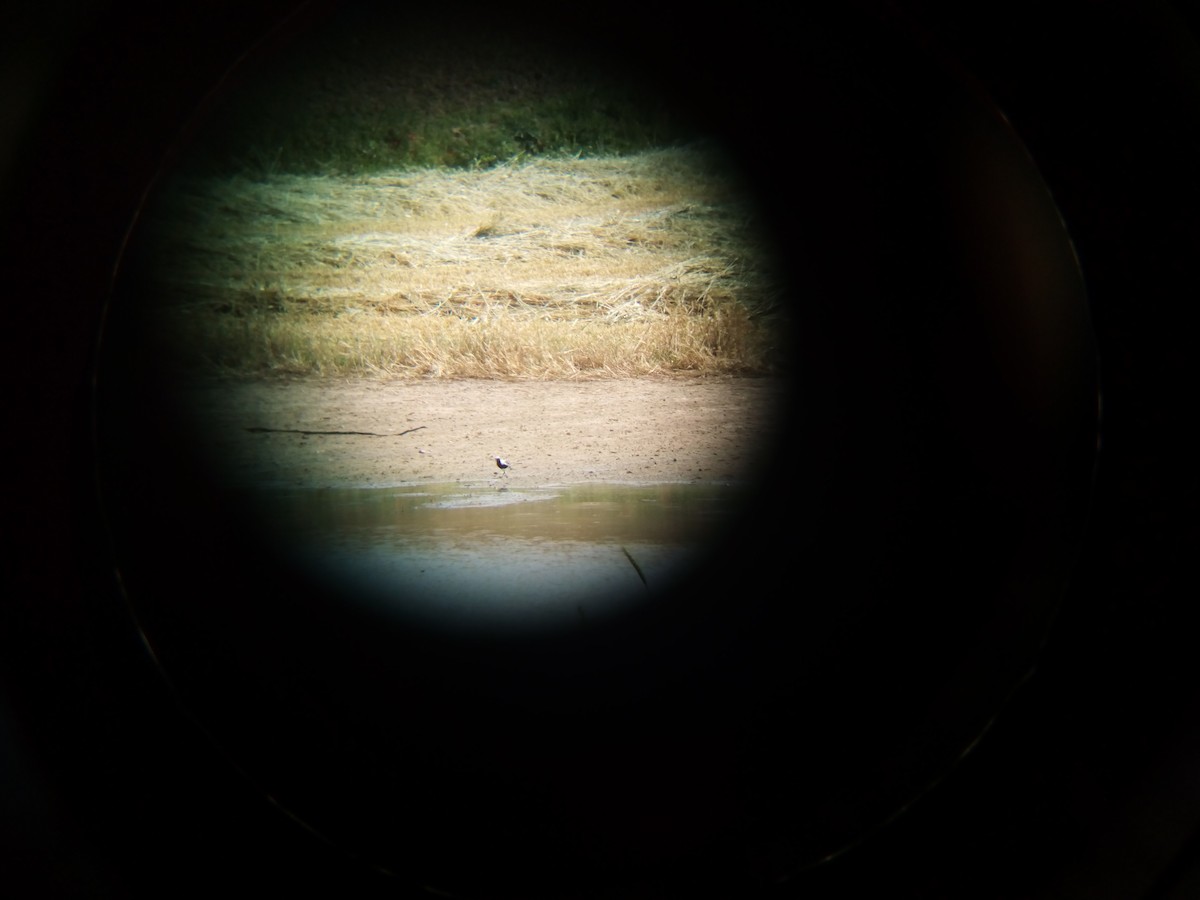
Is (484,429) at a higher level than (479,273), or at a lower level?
lower

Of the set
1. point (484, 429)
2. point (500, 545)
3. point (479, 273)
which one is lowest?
point (500, 545)

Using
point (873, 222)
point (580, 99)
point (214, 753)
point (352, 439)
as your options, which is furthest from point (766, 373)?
point (214, 753)

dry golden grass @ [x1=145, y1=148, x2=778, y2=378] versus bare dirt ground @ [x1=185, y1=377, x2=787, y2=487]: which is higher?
dry golden grass @ [x1=145, y1=148, x2=778, y2=378]

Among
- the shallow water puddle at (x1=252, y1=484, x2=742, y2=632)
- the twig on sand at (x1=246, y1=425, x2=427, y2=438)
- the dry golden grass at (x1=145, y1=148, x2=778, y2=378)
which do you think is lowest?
the shallow water puddle at (x1=252, y1=484, x2=742, y2=632)

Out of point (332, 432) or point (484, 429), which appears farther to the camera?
point (484, 429)
